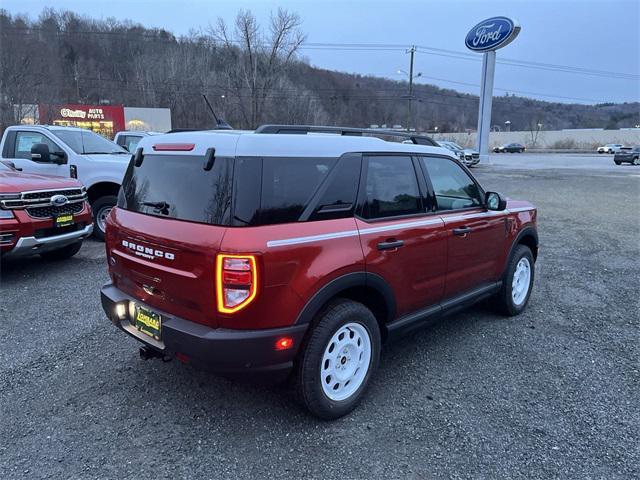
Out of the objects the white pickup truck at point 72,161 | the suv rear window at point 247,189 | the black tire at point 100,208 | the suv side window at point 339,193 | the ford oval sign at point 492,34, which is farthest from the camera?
the ford oval sign at point 492,34

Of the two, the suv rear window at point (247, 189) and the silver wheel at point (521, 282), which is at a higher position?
the suv rear window at point (247, 189)

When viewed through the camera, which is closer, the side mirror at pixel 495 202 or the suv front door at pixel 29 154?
the side mirror at pixel 495 202

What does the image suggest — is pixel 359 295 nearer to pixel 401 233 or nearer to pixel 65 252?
pixel 401 233

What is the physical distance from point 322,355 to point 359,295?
1.78ft

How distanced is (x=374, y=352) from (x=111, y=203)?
6374 millimetres

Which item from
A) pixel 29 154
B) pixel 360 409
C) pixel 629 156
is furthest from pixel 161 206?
pixel 629 156

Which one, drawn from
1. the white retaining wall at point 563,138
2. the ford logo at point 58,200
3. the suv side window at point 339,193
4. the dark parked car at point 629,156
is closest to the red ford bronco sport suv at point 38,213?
the ford logo at point 58,200

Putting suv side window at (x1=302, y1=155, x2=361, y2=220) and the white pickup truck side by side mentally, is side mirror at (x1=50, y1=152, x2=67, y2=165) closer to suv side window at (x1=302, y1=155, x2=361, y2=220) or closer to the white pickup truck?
the white pickup truck

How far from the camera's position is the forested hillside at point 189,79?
130ft

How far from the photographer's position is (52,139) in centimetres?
778

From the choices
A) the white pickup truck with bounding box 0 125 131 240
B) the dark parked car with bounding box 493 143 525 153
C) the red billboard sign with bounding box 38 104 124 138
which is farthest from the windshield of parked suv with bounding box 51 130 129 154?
the dark parked car with bounding box 493 143 525 153

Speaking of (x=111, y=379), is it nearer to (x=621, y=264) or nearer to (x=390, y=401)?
(x=390, y=401)

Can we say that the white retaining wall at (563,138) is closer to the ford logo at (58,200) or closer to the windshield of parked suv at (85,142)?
the windshield of parked suv at (85,142)

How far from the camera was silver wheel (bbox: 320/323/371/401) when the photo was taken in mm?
2945
